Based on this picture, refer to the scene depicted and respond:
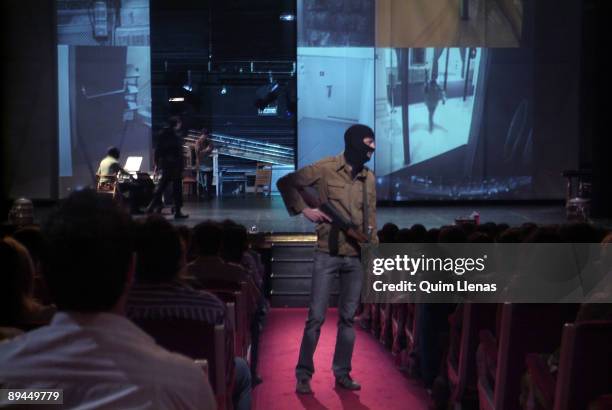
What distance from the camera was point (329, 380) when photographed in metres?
4.29

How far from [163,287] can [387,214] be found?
333 inches

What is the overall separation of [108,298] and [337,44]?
36.8 ft

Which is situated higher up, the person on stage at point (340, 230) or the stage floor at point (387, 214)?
the person on stage at point (340, 230)

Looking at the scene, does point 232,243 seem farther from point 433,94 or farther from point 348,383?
point 433,94

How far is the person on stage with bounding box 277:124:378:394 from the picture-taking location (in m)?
3.95

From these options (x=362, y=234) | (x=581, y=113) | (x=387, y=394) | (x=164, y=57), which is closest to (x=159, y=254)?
(x=362, y=234)

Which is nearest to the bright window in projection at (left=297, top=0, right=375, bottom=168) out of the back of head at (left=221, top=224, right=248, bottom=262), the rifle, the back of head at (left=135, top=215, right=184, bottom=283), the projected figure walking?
the projected figure walking

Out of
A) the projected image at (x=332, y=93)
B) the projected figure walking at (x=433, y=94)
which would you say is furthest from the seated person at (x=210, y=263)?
the projected figure walking at (x=433, y=94)

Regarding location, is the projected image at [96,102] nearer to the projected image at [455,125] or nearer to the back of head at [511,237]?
the projected image at [455,125]

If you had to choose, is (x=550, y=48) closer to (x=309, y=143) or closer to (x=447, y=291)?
(x=309, y=143)

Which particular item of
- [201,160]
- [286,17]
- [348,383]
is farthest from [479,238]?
[286,17]

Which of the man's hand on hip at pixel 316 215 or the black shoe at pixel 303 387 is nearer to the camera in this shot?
the man's hand on hip at pixel 316 215

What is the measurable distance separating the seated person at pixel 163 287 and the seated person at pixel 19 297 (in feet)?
0.99

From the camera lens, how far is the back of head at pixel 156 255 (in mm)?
2371
